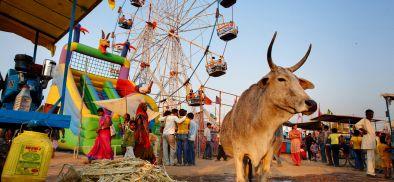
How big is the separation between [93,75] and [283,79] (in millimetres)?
10999

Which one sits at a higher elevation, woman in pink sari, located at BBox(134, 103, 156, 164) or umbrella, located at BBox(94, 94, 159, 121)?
umbrella, located at BBox(94, 94, 159, 121)

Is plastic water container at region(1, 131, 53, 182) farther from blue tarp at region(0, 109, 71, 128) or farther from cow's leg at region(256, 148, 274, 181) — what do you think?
cow's leg at region(256, 148, 274, 181)

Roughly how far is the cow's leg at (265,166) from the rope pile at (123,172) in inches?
63.6

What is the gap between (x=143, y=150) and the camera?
5.60 m

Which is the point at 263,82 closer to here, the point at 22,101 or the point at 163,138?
the point at 22,101

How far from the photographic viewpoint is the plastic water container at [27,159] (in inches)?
93.3

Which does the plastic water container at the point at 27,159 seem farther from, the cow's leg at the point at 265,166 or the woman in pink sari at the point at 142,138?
the woman in pink sari at the point at 142,138

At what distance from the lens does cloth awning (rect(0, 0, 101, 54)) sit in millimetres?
3828

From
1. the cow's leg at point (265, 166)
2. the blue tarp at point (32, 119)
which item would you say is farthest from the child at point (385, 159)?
the blue tarp at point (32, 119)

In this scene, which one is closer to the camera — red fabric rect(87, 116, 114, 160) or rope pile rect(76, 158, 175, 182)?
rope pile rect(76, 158, 175, 182)

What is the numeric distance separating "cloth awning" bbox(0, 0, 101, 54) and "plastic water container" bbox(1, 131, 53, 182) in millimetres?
1989

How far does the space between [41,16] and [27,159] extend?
2.51 meters

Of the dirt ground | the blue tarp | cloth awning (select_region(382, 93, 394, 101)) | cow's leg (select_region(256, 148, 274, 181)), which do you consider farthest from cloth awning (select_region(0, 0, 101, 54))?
cloth awning (select_region(382, 93, 394, 101))

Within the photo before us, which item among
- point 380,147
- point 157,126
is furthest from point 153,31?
point 380,147
